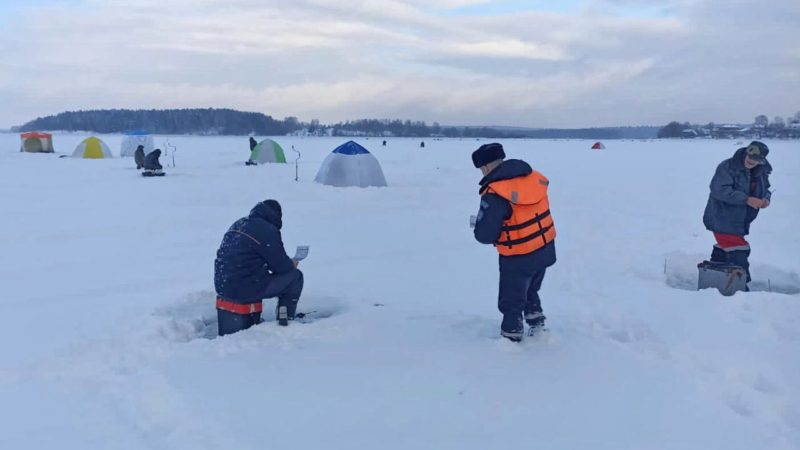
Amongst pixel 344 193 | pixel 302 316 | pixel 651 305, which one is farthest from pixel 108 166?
pixel 651 305

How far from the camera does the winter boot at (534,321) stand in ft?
15.3

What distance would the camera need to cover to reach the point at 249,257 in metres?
4.77

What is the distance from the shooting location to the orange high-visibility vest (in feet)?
13.7

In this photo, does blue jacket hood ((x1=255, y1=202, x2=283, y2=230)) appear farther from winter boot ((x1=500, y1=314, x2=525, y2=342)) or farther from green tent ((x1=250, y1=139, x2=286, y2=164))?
green tent ((x1=250, y1=139, x2=286, y2=164))

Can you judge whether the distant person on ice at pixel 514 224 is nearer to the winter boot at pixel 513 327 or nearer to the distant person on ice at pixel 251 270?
the winter boot at pixel 513 327

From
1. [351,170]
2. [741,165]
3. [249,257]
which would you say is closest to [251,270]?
[249,257]

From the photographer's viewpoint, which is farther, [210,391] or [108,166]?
[108,166]

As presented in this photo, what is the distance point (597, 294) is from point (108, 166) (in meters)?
24.1

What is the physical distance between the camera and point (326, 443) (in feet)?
10.3

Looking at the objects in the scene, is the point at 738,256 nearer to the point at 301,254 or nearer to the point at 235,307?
the point at 301,254

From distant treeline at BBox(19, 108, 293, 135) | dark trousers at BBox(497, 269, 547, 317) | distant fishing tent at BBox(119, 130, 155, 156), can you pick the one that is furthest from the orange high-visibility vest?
distant treeline at BBox(19, 108, 293, 135)

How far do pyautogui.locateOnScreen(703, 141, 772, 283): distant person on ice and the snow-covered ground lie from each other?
636mm

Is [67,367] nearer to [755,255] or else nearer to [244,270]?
[244,270]

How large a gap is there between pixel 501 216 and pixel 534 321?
1014 mm
